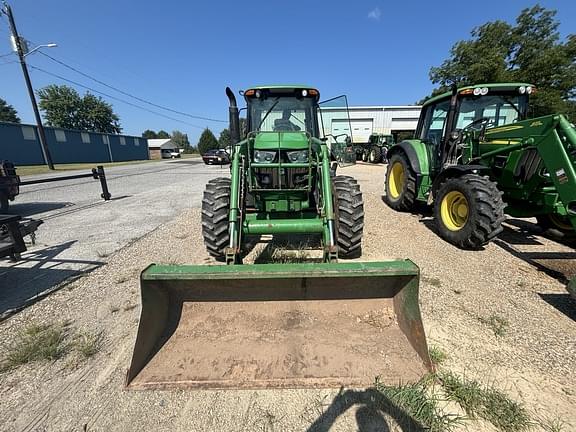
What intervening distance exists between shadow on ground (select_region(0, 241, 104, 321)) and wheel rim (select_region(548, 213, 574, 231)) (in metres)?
7.18

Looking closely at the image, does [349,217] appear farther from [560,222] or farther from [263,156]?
[560,222]

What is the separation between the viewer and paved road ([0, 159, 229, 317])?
339cm

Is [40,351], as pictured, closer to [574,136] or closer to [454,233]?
[454,233]

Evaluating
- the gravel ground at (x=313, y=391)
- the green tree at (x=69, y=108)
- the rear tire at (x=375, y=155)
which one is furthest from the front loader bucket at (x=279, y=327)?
the green tree at (x=69, y=108)

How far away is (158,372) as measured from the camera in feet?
6.07

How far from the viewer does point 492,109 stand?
4.96m

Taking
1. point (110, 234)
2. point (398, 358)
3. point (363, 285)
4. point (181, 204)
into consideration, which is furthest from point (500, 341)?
point (181, 204)

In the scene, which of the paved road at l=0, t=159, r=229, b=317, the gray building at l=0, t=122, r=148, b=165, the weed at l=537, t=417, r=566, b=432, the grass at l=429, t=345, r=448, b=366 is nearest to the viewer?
the weed at l=537, t=417, r=566, b=432

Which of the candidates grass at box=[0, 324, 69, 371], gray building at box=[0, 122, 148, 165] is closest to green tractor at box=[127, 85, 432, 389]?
grass at box=[0, 324, 69, 371]

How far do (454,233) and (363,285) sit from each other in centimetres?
291

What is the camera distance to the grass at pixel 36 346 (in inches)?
82.0

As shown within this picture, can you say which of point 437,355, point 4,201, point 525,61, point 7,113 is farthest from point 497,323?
point 7,113

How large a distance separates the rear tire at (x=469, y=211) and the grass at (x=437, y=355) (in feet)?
7.70

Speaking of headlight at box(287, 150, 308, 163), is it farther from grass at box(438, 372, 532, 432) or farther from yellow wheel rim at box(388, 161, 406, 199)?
yellow wheel rim at box(388, 161, 406, 199)
